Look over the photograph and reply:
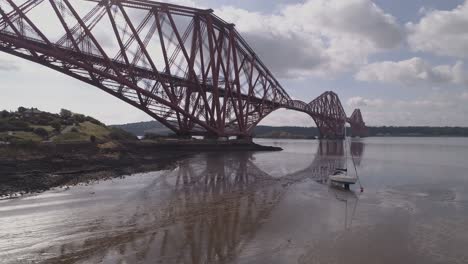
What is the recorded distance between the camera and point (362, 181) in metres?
27.5

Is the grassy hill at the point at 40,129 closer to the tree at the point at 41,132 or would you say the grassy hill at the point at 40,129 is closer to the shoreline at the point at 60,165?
the tree at the point at 41,132

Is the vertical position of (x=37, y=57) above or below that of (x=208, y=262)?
above

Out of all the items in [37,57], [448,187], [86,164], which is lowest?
[448,187]

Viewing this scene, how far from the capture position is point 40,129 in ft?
106

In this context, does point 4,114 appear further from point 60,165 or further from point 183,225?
point 183,225

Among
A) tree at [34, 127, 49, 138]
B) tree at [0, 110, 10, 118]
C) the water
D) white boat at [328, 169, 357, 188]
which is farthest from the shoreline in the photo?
white boat at [328, 169, 357, 188]

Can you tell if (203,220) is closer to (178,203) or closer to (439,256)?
(178,203)

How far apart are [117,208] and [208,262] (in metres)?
7.64

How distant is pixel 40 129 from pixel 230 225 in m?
26.5

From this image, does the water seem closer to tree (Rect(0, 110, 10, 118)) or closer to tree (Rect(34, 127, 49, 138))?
tree (Rect(34, 127, 49, 138))

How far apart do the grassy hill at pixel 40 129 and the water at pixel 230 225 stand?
37.7 feet

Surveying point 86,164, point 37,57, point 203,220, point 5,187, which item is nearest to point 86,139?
point 86,164

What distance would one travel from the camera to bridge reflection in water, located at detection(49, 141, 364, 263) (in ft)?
31.7

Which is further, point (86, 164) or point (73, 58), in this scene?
point (73, 58)
